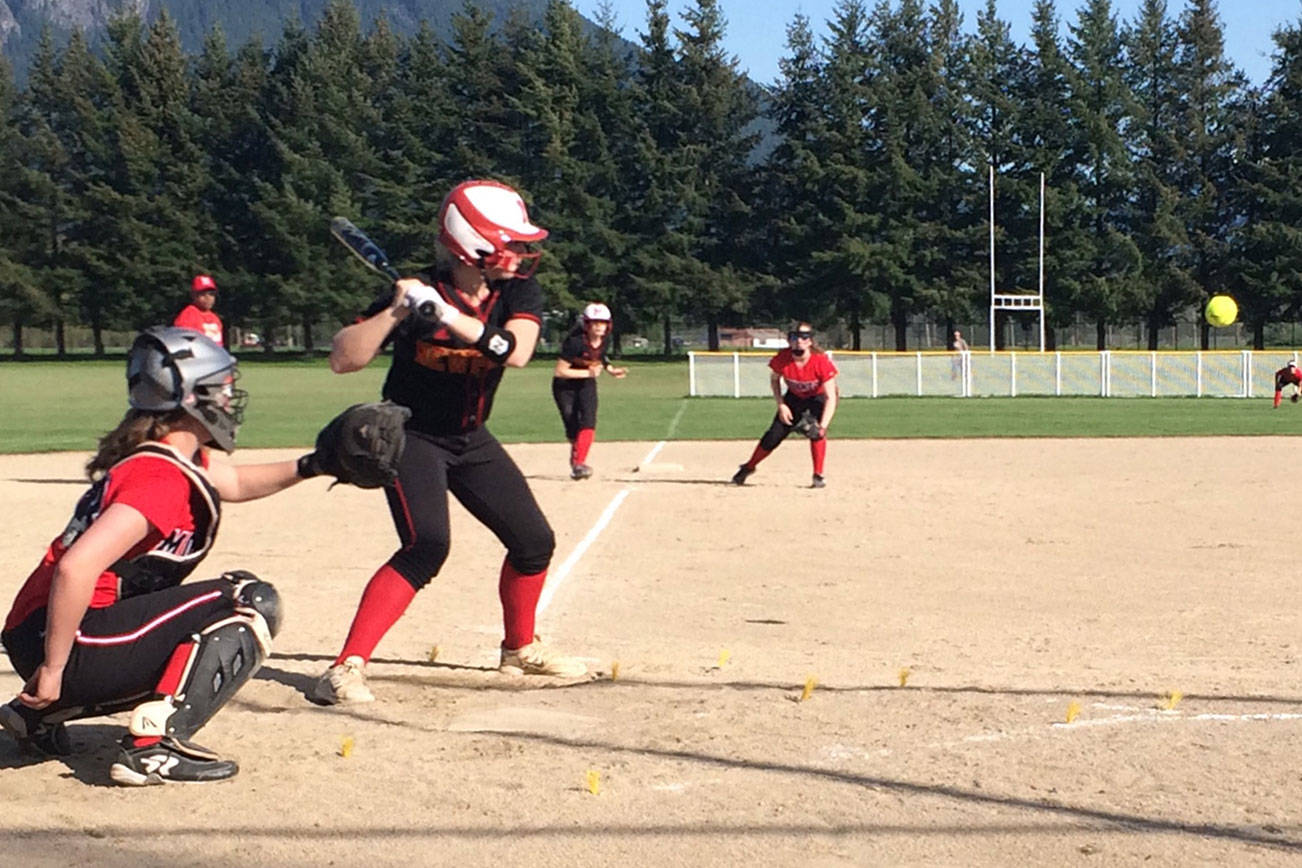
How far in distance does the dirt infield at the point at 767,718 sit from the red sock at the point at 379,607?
10.6 inches

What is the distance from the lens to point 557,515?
13.2m

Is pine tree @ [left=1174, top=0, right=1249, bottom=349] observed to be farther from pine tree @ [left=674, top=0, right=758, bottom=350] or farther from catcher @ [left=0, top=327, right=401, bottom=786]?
catcher @ [left=0, top=327, right=401, bottom=786]

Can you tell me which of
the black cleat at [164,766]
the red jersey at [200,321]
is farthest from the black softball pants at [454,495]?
the red jersey at [200,321]

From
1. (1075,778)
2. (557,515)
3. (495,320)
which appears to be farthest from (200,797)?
(557,515)

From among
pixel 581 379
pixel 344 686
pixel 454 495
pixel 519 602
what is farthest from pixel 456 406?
pixel 581 379

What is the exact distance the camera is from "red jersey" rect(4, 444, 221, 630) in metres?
4.75

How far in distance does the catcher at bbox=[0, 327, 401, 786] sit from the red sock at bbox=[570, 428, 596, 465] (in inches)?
458

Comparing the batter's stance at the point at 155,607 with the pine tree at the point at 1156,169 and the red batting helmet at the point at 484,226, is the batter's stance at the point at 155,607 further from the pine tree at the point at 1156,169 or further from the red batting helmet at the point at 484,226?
the pine tree at the point at 1156,169

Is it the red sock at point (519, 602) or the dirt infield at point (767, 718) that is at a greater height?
the red sock at point (519, 602)

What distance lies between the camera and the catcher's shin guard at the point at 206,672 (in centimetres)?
497

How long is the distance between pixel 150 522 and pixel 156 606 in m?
0.43

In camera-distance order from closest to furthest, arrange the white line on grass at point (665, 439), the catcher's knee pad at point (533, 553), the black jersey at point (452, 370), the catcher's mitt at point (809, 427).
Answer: the black jersey at point (452, 370)
the catcher's knee pad at point (533, 553)
the catcher's mitt at point (809, 427)
the white line on grass at point (665, 439)

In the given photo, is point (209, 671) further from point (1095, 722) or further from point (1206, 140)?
point (1206, 140)

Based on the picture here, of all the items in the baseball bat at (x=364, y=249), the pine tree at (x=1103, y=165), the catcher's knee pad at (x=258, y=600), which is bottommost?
the catcher's knee pad at (x=258, y=600)
